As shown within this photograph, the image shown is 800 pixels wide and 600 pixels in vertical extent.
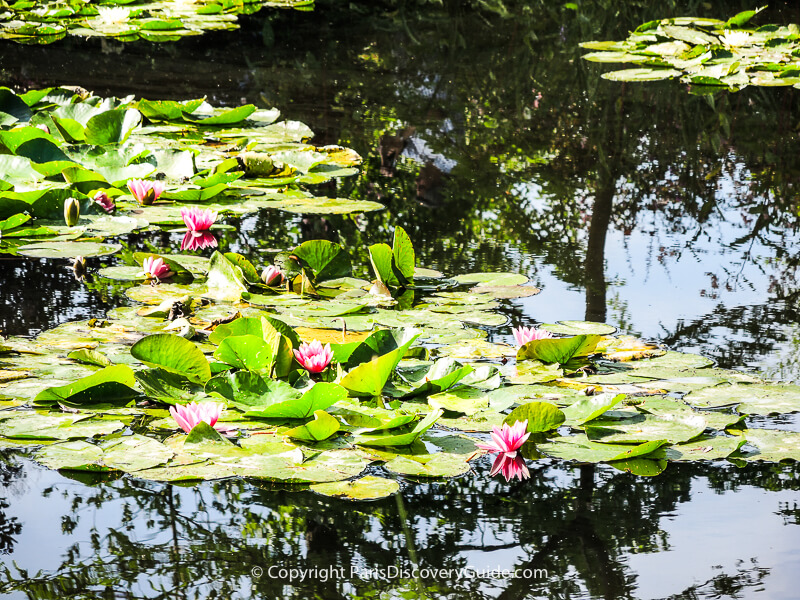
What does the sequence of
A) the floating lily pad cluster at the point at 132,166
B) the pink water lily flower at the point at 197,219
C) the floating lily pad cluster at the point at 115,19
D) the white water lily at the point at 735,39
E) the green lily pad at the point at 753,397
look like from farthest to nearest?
the floating lily pad cluster at the point at 115,19
the white water lily at the point at 735,39
the floating lily pad cluster at the point at 132,166
the pink water lily flower at the point at 197,219
the green lily pad at the point at 753,397

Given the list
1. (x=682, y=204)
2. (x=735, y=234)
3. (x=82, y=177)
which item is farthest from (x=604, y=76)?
(x=82, y=177)

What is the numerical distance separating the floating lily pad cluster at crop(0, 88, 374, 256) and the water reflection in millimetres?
1788

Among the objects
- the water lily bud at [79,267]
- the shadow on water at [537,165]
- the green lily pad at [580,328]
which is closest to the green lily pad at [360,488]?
the green lily pad at [580,328]

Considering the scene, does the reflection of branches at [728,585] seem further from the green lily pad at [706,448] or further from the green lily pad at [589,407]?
the green lily pad at [589,407]

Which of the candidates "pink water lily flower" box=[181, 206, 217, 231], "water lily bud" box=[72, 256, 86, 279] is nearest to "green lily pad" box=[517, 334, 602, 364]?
"pink water lily flower" box=[181, 206, 217, 231]

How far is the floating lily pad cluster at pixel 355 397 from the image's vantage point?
207 centimetres

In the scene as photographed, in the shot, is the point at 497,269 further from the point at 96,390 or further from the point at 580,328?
the point at 96,390

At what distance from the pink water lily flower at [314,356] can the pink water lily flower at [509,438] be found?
0.51m

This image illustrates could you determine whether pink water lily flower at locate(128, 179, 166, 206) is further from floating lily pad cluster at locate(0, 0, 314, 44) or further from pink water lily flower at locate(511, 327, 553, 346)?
floating lily pad cluster at locate(0, 0, 314, 44)

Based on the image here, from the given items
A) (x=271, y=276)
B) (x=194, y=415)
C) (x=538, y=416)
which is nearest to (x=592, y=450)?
(x=538, y=416)

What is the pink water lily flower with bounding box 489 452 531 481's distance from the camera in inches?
81.3

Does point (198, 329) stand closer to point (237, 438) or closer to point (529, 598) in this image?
point (237, 438)

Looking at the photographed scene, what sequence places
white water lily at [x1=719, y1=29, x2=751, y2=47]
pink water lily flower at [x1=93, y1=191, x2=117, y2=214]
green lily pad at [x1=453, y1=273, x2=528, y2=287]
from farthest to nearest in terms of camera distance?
white water lily at [x1=719, y1=29, x2=751, y2=47], pink water lily flower at [x1=93, y1=191, x2=117, y2=214], green lily pad at [x1=453, y1=273, x2=528, y2=287]

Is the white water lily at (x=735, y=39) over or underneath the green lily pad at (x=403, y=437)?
over
